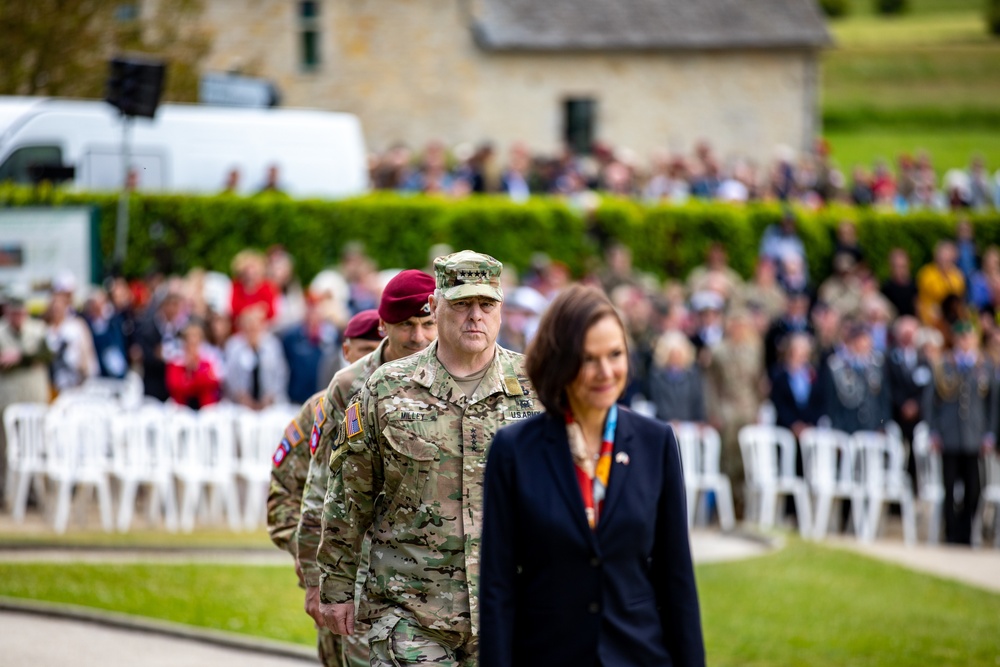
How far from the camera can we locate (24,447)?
1438 centimetres

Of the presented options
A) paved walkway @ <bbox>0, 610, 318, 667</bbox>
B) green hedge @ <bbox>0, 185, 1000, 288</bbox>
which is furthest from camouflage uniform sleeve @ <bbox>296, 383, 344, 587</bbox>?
green hedge @ <bbox>0, 185, 1000, 288</bbox>

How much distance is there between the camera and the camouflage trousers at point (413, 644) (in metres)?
5.31

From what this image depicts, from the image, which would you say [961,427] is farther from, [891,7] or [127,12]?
[891,7]

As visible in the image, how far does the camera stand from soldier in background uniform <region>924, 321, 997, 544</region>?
51.4 ft

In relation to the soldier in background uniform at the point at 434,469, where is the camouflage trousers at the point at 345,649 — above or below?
below

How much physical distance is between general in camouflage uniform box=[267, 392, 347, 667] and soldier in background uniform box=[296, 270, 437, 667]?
0.58 m

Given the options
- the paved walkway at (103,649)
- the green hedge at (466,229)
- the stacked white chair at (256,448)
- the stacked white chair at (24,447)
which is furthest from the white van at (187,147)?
the paved walkway at (103,649)

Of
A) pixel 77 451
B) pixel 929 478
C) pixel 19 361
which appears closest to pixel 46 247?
pixel 19 361

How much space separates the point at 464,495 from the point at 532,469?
1.06 metres

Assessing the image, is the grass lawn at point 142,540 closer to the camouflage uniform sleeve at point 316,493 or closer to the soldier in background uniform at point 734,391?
the soldier in background uniform at point 734,391

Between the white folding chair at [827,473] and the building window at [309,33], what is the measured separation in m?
26.2

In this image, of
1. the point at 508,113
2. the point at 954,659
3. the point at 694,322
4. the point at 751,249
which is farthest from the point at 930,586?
the point at 508,113

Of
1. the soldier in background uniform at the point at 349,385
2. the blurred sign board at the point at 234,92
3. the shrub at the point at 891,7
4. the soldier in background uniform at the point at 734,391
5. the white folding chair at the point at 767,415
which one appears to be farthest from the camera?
the shrub at the point at 891,7

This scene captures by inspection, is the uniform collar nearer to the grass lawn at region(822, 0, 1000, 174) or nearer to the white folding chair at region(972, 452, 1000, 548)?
the white folding chair at region(972, 452, 1000, 548)
